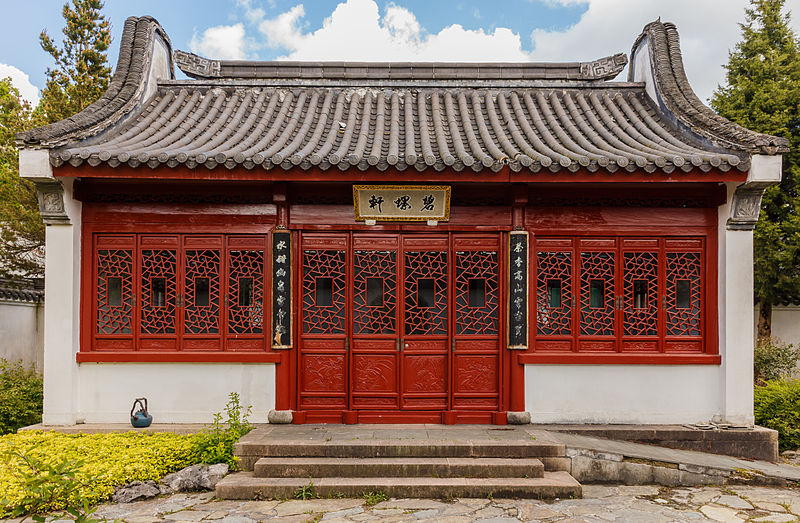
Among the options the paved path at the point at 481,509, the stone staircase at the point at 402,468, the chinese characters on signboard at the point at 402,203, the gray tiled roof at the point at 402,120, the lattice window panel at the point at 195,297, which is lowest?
the paved path at the point at 481,509

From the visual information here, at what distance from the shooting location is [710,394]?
19.8ft

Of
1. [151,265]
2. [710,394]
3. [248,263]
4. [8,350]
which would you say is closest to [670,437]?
[710,394]

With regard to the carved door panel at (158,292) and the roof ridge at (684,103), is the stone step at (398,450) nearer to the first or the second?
the carved door panel at (158,292)

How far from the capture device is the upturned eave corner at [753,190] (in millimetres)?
5488

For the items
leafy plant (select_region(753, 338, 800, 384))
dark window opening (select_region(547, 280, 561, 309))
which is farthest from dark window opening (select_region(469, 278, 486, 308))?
leafy plant (select_region(753, 338, 800, 384))

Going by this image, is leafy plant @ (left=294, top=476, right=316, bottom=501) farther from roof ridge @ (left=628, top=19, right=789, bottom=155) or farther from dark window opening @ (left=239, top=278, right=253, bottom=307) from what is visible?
roof ridge @ (left=628, top=19, right=789, bottom=155)

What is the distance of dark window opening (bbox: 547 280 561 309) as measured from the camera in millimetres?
6234

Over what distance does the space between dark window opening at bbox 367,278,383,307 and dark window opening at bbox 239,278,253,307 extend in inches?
52.6

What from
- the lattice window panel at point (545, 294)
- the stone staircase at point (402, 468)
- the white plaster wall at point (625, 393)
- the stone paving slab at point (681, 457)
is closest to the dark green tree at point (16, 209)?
the stone staircase at point (402, 468)

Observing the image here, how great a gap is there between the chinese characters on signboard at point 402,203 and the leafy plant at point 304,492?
281 cm

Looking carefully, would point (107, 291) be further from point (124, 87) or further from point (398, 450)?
point (398, 450)

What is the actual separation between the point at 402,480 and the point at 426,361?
5.13 ft

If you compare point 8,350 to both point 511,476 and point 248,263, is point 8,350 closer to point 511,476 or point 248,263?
point 248,263

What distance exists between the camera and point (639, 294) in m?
6.21
